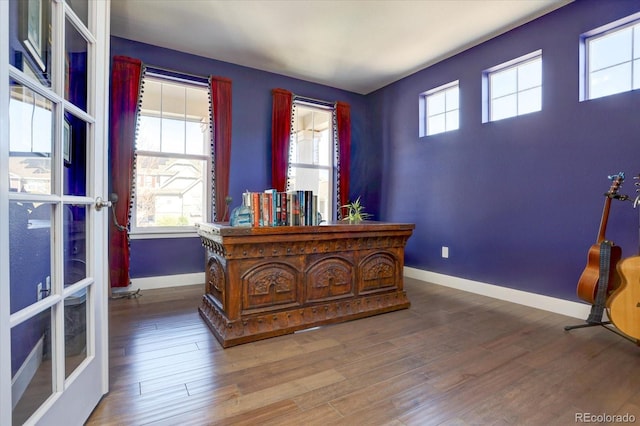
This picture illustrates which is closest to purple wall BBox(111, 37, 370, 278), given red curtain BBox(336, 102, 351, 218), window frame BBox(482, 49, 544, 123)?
red curtain BBox(336, 102, 351, 218)

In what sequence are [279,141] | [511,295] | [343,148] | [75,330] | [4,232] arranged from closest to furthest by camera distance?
1. [4,232]
2. [75,330]
3. [511,295]
4. [279,141]
5. [343,148]

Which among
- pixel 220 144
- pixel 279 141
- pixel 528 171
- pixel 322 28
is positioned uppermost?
pixel 322 28

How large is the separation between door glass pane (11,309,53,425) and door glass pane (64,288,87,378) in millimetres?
105

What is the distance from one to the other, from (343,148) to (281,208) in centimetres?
262

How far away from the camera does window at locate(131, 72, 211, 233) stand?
3549mm

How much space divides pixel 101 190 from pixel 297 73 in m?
3.39

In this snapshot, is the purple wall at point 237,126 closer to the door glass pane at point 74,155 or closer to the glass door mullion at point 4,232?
the door glass pane at point 74,155

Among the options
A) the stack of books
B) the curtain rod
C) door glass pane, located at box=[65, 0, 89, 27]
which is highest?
the curtain rod

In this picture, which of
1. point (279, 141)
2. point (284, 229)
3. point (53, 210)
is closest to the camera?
point (53, 210)

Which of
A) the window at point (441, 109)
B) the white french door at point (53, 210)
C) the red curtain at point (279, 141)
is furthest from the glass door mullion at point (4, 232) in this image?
the window at point (441, 109)

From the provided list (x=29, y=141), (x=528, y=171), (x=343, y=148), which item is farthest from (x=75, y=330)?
(x=343, y=148)

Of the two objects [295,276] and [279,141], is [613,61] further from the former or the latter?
[279,141]

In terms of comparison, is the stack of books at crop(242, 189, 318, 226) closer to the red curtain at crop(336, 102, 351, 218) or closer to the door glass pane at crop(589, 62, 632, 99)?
the red curtain at crop(336, 102, 351, 218)

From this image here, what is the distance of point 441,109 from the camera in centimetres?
403
